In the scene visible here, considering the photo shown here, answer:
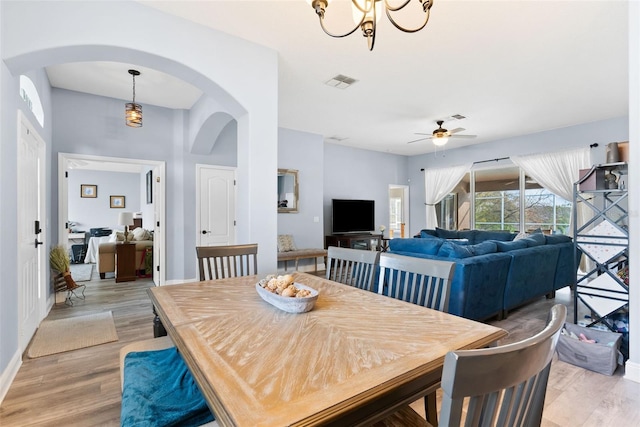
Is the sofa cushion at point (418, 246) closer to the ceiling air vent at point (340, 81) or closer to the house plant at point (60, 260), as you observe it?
the ceiling air vent at point (340, 81)

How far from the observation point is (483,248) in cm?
331

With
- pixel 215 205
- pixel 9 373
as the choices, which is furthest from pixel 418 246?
pixel 9 373

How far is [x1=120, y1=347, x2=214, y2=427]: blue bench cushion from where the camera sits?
106 centimetres

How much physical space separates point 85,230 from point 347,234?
7737 mm

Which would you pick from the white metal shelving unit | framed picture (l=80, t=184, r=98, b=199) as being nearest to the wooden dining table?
the white metal shelving unit

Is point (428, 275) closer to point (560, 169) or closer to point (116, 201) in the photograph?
point (560, 169)

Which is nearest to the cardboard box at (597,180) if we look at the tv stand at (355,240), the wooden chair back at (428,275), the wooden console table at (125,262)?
the wooden chair back at (428,275)

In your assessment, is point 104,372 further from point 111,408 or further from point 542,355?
point 542,355

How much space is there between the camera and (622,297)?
2.62 m

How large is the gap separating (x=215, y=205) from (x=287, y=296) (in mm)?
4250

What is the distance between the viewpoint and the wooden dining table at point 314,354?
29.3 inches

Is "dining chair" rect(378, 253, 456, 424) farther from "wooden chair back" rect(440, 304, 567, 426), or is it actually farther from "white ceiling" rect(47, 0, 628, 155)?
"white ceiling" rect(47, 0, 628, 155)

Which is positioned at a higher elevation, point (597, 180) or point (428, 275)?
point (597, 180)

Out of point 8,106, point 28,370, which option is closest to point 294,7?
point 8,106
